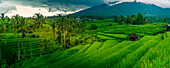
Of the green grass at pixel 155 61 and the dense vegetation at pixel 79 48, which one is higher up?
the green grass at pixel 155 61

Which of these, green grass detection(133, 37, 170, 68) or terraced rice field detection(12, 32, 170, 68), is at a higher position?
green grass detection(133, 37, 170, 68)

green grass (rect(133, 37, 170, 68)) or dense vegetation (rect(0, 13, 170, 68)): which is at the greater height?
green grass (rect(133, 37, 170, 68))

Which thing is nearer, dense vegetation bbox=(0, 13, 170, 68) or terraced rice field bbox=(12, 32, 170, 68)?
terraced rice field bbox=(12, 32, 170, 68)

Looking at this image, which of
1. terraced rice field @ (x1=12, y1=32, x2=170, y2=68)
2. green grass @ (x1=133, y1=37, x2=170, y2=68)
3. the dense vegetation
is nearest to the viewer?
green grass @ (x1=133, y1=37, x2=170, y2=68)

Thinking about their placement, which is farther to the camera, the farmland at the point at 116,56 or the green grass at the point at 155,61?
the farmland at the point at 116,56

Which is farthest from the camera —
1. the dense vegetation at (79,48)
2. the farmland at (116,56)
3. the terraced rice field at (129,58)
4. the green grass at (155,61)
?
the dense vegetation at (79,48)

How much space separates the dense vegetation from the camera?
7959mm

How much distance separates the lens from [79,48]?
163 feet

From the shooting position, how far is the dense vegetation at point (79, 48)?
26.1ft

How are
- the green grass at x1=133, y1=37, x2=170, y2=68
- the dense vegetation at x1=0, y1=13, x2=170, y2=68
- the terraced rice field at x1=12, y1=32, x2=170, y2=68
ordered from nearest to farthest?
the green grass at x1=133, y1=37, x2=170, y2=68
the terraced rice field at x1=12, y1=32, x2=170, y2=68
the dense vegetation at x1=0, y1=13, x2=170, y2=68

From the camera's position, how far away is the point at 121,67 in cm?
594

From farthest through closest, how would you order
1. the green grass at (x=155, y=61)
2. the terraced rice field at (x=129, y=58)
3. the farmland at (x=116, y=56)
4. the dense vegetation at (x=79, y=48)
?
1. the dense vegetation at (x=79, y=48)
2. the farmland at (x=116, y=56)
3. the terraced rice field at (x=129, y=58)
4. the green grass at (x=155, y=61)

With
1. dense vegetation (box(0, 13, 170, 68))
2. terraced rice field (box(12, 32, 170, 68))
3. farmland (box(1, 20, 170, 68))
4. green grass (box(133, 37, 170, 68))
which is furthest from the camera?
dense vegetation (box(0, 13, 170, 68))

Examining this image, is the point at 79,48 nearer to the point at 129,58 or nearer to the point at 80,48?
the point at 80,48
